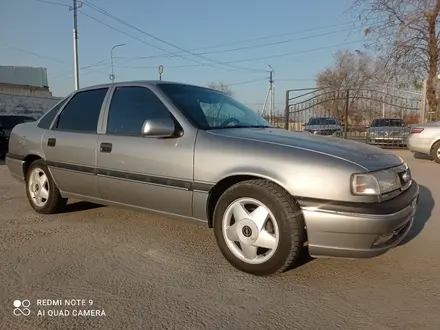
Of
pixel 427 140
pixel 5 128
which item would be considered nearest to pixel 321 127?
pixel 427 140

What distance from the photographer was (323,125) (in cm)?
1567

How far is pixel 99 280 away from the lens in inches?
108

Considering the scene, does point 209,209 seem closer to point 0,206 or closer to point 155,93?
point 155,93

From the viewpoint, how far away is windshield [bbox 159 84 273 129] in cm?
337

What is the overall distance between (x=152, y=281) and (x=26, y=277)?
1.00 meters

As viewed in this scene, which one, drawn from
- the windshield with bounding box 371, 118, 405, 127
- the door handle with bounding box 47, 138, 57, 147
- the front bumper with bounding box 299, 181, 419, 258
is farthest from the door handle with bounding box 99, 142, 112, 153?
the windshield with bounding box 371, 118, 405, 127

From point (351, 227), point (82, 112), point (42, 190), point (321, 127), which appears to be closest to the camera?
point (351, 227)

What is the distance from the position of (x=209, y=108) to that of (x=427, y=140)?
8556 millimetres

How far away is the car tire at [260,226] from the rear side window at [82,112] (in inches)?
74.4

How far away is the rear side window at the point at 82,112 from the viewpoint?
3.96m

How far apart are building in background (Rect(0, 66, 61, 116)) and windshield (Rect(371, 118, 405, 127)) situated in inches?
884

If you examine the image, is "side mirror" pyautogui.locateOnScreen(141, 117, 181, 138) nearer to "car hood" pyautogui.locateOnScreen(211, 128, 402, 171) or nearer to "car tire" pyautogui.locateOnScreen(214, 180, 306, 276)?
"car hood" pyautogui.locateOnScreen(211, 128, 402, 171)

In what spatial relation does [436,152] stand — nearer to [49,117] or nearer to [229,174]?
[229,174]

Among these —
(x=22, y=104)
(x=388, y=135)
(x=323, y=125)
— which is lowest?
(x=388, y=135)
